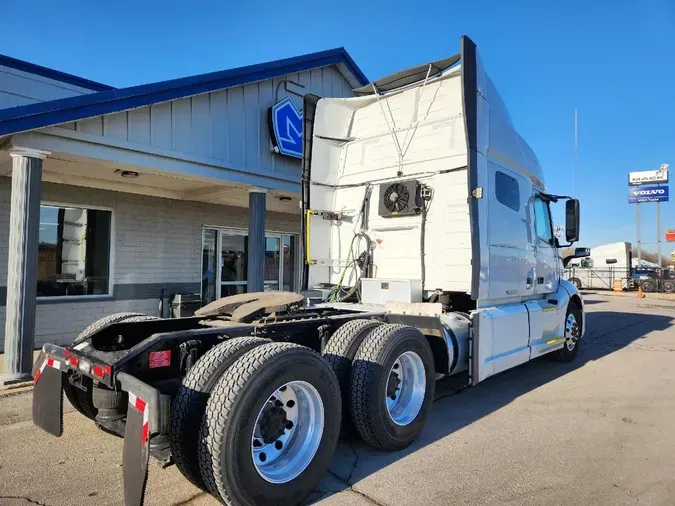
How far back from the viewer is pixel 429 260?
5824mm

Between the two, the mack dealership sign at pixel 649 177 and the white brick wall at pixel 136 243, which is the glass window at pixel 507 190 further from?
the mack dealership sign at pixel 649 177

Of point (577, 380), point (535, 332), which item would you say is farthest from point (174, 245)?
point (577, 380)

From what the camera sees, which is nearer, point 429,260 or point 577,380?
point 429,260

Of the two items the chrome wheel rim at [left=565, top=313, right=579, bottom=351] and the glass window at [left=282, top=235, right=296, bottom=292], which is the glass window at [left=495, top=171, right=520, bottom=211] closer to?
the chrome wheel rim at [left=565, top=313, right=579, bottom=351]

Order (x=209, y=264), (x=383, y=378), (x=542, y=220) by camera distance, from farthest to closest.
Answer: (x=209, y=264)
(x=542, y=220)
(x=383, y=378)

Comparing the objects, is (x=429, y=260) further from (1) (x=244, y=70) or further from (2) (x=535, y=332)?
(1) (x=244, y=70)

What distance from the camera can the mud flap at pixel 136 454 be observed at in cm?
259

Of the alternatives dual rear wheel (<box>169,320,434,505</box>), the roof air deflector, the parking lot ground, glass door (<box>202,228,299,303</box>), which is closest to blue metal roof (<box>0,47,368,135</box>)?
the roof air deflector

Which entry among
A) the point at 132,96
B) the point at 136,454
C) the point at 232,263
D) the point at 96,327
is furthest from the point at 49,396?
the point at 232,263

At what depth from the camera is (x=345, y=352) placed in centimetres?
403

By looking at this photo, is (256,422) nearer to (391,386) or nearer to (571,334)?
(391,386)

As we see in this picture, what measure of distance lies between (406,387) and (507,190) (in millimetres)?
3000

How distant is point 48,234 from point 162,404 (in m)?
7.06

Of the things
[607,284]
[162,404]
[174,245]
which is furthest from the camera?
[607,284]
